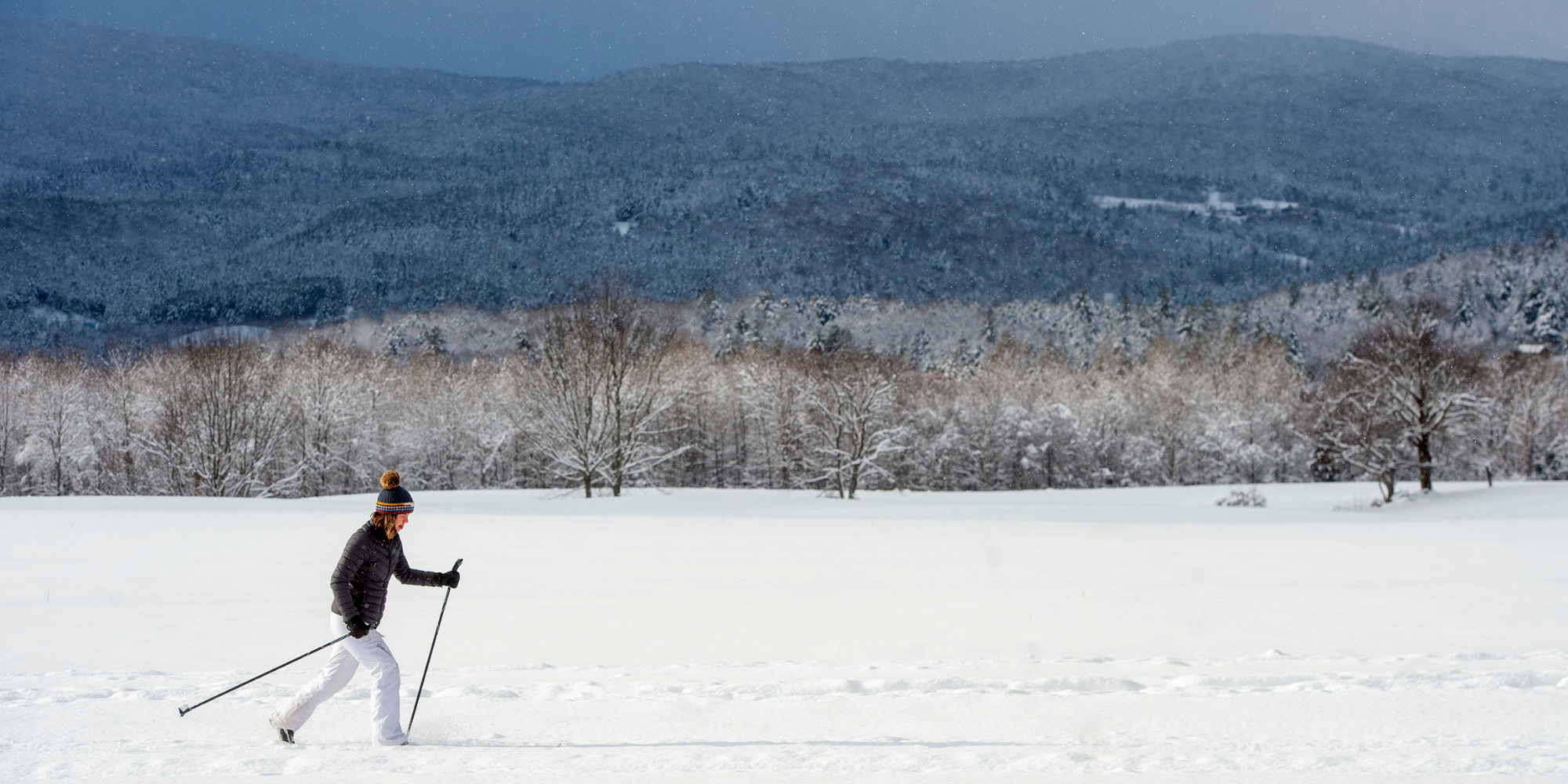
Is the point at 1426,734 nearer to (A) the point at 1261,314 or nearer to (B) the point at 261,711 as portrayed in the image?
(B) the point at 261,711

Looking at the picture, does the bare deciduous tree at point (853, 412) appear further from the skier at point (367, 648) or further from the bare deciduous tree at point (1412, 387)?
the skier at point (367, 648)

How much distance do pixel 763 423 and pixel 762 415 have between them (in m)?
1.67

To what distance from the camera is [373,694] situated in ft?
20.5

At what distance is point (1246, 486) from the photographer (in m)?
39.8

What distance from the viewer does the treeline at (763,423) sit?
43969 mm

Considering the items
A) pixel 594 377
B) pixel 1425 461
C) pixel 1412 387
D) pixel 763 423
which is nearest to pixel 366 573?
pixel 594 377

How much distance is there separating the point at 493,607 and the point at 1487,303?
125 metres

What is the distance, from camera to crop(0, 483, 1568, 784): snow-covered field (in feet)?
19.5

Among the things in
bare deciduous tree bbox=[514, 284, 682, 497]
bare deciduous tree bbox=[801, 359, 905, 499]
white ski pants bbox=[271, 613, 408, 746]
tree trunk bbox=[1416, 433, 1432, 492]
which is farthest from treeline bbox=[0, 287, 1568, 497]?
white ski pants bbox=[271, 613, 408, 746]

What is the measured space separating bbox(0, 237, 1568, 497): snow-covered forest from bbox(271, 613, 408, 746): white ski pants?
89.9 ft

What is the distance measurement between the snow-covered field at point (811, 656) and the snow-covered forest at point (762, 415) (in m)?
17.6

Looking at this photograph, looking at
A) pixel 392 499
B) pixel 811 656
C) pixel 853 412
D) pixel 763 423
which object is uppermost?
pixel 853 412

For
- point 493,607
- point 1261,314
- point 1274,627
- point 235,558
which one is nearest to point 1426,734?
point 1274,627

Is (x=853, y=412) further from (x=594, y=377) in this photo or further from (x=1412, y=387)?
(x=1412, y=387)
